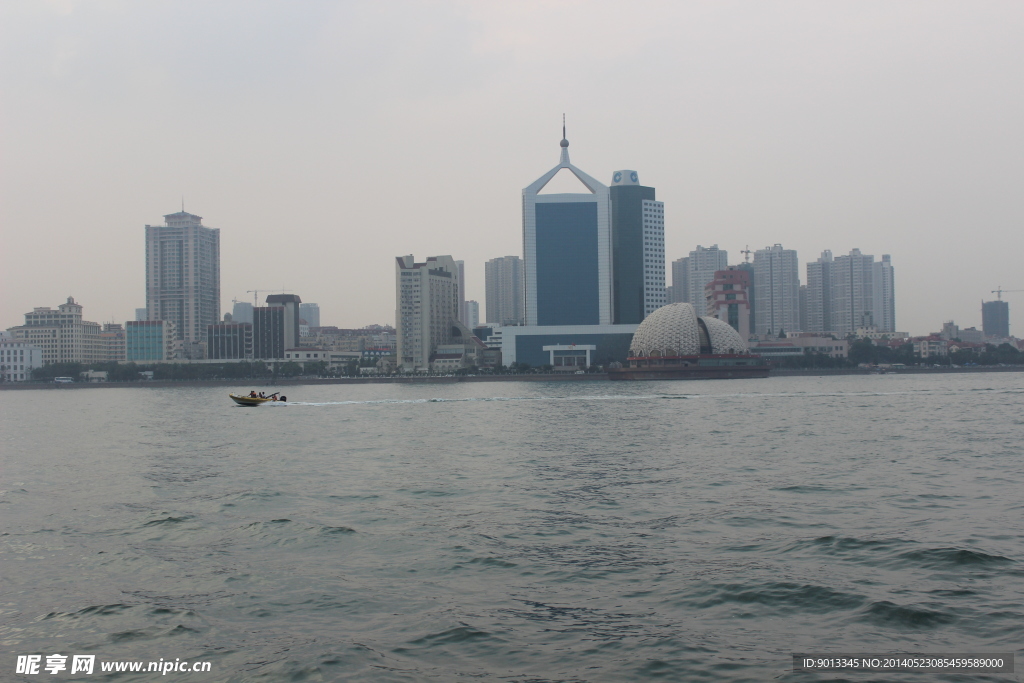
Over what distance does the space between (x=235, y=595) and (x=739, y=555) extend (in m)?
7.10

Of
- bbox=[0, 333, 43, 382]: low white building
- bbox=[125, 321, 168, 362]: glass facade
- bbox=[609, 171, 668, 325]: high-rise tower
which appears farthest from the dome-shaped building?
bbox=[0, 333, 43, 382]: low white building

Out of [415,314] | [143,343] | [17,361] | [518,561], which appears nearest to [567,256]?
[415,314]

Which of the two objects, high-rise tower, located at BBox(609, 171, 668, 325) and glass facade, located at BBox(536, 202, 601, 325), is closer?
glass facade, located at BBox(536, 202, 601, 325)

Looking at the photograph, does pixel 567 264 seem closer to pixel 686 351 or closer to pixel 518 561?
pixel 686 351

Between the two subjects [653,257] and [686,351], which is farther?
[653,257]

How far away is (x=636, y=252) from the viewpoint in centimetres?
16275

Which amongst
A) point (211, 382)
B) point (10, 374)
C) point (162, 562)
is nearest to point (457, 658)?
point (162, 562)

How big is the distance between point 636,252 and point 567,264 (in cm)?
2395

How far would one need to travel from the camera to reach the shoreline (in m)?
120

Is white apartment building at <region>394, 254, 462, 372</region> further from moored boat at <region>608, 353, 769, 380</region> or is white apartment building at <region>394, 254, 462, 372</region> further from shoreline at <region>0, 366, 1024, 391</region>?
moored boat at <region>608, 353, 769, 380</region>

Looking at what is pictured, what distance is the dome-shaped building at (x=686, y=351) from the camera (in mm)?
112375

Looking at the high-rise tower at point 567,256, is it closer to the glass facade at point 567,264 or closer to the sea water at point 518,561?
the glass facade at point 567,264

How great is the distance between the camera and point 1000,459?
929 inches

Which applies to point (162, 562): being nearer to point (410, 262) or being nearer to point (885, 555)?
point (885, 555)
